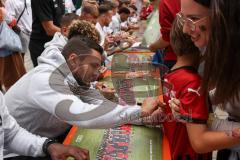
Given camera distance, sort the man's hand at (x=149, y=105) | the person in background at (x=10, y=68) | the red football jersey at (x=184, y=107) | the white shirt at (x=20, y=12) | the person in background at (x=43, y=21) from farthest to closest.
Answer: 1. the white shirt at (x=20, y=12)
2. the person in background at (x=10, y=68)
3. the person in background at (x=43, y=21)
4. the man's hand at (x=149, y=105)
5. the red football jersey at (x=184, y=107)

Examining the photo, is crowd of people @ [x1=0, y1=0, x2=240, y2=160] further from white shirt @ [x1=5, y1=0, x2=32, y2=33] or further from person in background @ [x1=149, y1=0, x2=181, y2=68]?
white shirt @ [x1=5, y1=0, x2=32, y2=33]

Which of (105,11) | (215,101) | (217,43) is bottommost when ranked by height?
(105,11)

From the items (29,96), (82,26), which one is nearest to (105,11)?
(82,26)

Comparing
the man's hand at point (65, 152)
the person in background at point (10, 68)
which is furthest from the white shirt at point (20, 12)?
the man's hand at point (65, 152)

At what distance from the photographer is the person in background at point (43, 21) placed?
2713 mm

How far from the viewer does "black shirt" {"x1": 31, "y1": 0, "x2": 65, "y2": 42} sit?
2718 millimetres

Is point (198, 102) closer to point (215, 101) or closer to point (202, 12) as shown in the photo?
point (215, 101)

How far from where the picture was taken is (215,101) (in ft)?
3.51

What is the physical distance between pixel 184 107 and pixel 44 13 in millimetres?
1858

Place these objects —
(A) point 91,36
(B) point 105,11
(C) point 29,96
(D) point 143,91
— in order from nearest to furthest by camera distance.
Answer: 1. (D) point 143,91
2. (C) point 29,96
3. (A) point 91,36
4. (B) point 105,11

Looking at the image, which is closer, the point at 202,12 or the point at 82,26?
the point at 202,12

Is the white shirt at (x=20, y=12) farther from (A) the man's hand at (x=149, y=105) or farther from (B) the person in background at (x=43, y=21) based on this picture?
(A) the man's hand at (x=149, y=105)

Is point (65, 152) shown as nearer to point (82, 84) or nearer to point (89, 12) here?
point (82, 84)

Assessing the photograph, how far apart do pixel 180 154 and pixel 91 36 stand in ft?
1.99
